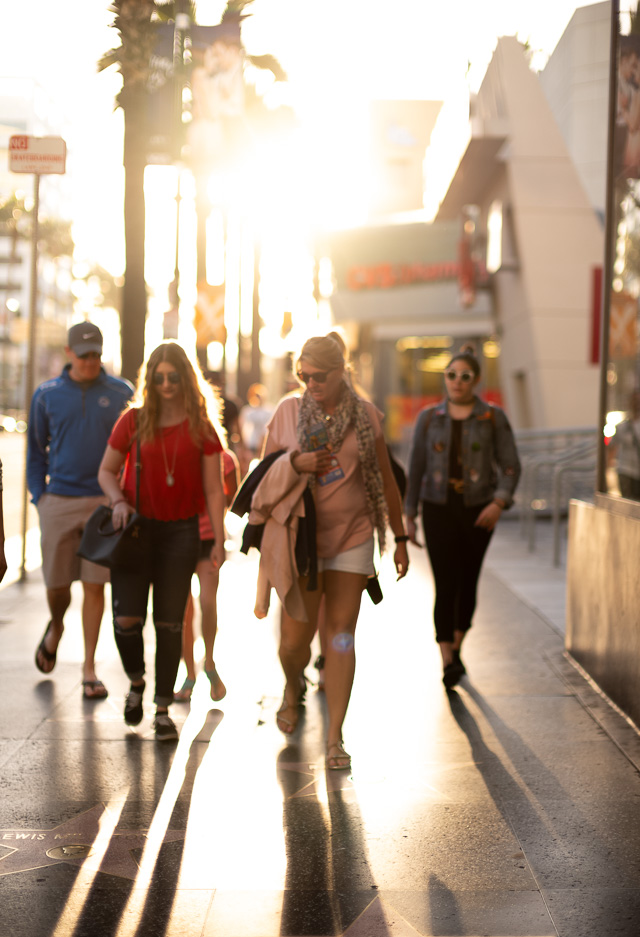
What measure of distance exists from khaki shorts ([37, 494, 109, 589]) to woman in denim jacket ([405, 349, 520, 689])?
5.83 ft

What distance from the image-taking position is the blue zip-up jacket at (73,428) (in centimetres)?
683

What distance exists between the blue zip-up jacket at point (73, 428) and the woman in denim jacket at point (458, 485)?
1748mm

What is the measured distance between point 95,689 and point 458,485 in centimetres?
228

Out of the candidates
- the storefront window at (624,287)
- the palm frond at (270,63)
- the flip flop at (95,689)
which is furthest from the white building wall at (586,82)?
the palm frond at (270,63)

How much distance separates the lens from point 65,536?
22.4 ft

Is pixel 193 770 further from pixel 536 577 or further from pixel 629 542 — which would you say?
pixel 536 577

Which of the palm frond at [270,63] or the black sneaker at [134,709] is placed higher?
the palm frond at [270,63]

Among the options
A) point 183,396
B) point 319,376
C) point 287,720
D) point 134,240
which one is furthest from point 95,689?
point 134,240

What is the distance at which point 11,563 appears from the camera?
1243 cm

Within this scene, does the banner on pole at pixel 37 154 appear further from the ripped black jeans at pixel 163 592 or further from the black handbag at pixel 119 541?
the ripped black jeans at pixel 163 592

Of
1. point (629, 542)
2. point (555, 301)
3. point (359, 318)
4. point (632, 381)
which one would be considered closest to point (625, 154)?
point (632, 381)

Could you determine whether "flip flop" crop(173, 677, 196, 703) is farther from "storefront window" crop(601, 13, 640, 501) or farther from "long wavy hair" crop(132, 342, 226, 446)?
"storefront window" crop(601, 13, 640, 501)

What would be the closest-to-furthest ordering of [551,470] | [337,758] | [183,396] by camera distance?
[337,758]
[183,396]
[551,470]

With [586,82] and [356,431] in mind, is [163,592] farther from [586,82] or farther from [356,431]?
[586,82]
